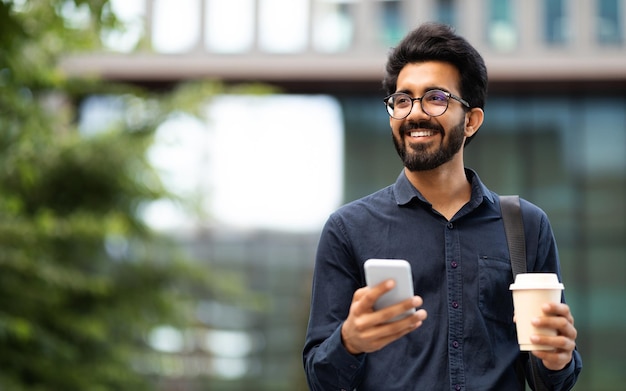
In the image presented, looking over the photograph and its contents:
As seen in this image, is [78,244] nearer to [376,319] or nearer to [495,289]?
[495,289]

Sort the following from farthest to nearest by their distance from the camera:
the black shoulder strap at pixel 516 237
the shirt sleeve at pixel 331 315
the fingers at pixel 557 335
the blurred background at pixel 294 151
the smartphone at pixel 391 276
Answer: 1. the blurred background at pixel 294 151
2. the black shoulder strap at pixel 516 237
3. the shirt sleeve at pixel 331 315
4. the fingers at pixel 557 335
5. the smartphone at pixel 391 276

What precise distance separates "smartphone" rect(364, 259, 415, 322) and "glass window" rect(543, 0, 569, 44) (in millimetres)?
21207

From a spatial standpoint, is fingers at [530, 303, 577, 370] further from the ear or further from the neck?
the ear

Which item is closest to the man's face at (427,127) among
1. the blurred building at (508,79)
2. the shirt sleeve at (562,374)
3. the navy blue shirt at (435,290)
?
the navy blue shirt at (435,290)

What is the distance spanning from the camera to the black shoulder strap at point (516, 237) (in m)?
2.34

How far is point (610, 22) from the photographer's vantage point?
2208 centimetres

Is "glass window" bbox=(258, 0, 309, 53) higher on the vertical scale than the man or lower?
higher

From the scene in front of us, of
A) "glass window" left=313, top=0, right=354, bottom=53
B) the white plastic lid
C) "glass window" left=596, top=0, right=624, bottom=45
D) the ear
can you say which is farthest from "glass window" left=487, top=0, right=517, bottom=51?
the white plastic lid

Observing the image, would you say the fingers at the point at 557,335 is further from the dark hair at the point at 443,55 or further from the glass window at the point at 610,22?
the glass window at the point at 610,22

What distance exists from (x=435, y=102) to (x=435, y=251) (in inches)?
13.8

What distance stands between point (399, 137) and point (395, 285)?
53cm

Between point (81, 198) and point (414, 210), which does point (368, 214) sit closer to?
point (414, 210)

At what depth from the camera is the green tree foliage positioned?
8898mm

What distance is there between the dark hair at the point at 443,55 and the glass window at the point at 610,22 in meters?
20.6
